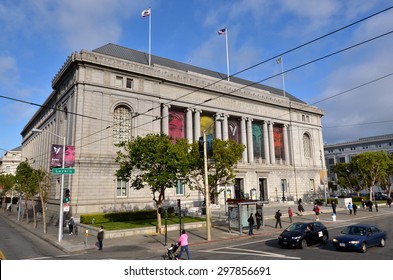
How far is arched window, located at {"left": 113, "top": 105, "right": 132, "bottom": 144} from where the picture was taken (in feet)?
142

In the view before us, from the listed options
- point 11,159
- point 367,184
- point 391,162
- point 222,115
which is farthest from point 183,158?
point 11,159

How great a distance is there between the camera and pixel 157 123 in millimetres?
46969

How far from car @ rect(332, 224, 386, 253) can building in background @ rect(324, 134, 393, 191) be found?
98370mm

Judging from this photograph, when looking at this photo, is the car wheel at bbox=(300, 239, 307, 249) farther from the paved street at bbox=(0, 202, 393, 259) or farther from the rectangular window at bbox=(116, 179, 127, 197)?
the rectangular window at bbox=(116, 179, 127, 197)

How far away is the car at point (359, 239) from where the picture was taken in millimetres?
17016

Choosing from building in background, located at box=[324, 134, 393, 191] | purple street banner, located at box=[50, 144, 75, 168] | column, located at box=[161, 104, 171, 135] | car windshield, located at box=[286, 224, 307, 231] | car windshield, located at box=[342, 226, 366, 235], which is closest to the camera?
car windshield, located at box=[342, 226, 366, 235]

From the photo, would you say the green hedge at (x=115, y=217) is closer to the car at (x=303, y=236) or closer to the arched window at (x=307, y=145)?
the car at (x=303, y=236)

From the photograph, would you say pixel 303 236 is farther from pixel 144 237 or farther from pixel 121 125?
pixel 121 125

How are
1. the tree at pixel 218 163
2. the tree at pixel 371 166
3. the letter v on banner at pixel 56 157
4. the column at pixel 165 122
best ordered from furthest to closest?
the tree at pixel 371 166
the column at pixel 165 122
the tree at pixel 218 163
the letter v on banner at pixel 56 157

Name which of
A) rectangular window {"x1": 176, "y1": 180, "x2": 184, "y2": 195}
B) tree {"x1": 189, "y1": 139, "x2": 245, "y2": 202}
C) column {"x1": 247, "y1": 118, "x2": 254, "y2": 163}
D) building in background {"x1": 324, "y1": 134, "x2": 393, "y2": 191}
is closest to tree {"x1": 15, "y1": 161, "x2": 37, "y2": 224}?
rectangular window {"x1": 176, "y1": 180, "x2": 184, "y2": 195}

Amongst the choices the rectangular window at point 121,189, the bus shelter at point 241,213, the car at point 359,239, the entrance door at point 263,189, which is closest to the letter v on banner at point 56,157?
the rectangular window at point 121,189

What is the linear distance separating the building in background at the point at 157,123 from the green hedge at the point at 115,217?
14.2ft

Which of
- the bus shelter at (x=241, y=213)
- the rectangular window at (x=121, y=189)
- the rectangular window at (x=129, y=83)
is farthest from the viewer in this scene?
the rectangular window at (x=129, y=83)

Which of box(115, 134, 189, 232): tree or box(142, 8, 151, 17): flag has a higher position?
box(142, 8, 151, 17): flag
